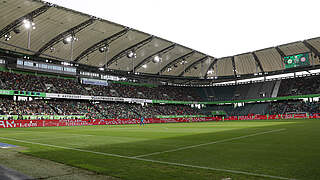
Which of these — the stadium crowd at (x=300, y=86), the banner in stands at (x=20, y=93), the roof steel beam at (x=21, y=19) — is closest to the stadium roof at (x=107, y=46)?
the roof steel beam at (x=21, y=19)

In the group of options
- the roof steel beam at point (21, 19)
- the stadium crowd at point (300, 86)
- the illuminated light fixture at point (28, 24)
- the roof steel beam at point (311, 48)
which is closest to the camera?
the illuminated light fixture at point (28, 24)

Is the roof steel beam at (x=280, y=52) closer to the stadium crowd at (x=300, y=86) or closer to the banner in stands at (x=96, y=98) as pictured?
the stadium crowd at (x=300, y=86)

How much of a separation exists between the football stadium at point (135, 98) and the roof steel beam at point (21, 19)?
0.14 m

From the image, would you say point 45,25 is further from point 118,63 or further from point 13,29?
point 118,63

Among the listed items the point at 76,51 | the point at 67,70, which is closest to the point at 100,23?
the point at 76,51

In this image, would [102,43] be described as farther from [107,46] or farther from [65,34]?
[65,34]

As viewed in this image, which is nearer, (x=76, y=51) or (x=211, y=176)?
(x=211, y=176)

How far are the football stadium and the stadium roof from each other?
0.21 m

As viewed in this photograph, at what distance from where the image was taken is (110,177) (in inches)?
213

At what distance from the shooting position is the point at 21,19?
124 ft

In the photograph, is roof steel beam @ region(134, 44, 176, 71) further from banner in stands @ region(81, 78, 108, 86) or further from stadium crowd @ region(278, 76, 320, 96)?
stadium crowd @ region(278, 76, 320, 96)

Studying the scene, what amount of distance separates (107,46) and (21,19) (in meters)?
17.4

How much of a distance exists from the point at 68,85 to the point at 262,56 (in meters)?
51.8

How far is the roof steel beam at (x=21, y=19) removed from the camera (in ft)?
119
